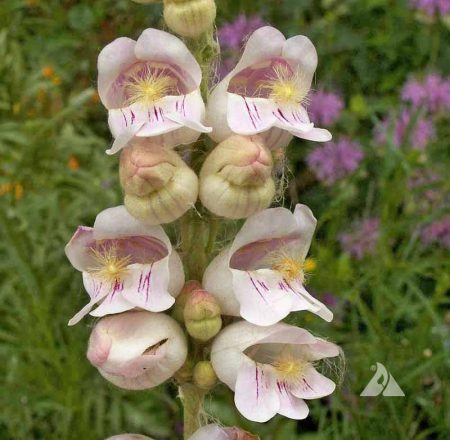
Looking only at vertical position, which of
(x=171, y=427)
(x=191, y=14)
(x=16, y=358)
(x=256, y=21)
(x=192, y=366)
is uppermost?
(x=191, y=14)

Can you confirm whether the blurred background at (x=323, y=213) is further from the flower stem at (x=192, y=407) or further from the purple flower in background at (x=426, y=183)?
the flower stem at (x=192, y=407)

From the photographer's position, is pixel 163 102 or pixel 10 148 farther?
pixel 10 148

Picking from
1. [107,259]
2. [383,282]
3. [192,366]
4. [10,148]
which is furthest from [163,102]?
[10,148]

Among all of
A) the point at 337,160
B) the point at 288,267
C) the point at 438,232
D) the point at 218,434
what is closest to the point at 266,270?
the point at 288,267

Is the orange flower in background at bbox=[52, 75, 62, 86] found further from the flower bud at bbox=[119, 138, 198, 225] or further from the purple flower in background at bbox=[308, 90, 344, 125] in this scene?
the flower bud at bbox=[119, 138, 198, 225]

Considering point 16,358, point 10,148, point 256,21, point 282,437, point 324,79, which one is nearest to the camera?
point 282,437

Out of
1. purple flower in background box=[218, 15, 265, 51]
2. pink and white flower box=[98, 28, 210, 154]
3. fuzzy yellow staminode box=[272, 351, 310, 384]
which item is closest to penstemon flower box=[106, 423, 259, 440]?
fuzzy yellow staminode box=[272, 351, 310, 384]

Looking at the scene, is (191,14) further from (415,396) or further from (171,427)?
(171,427)
